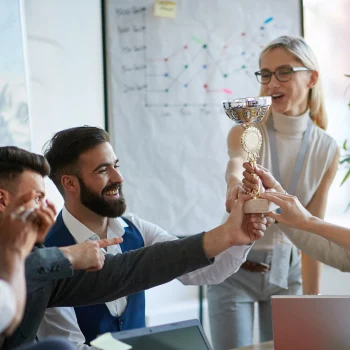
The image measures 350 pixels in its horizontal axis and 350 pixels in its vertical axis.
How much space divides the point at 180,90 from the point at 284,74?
103cm

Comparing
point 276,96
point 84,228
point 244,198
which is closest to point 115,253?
point 84,228

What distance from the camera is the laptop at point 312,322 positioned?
4.91 feet

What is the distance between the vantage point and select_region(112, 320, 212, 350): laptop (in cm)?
154

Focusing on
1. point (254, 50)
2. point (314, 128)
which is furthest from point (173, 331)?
point (254, 50)

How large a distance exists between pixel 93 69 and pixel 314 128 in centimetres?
120

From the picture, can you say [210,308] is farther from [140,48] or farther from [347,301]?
[140,48]

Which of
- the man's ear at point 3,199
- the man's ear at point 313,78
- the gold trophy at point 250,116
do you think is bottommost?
the man's ear at point 3,199

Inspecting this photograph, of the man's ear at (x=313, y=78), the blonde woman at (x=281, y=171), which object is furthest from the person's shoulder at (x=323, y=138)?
the man's ear at (x=313, y=78)

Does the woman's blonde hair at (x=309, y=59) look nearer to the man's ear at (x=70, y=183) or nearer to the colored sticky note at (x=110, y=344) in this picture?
the man's ear at (x=70, y=183)

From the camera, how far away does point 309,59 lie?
2.36m

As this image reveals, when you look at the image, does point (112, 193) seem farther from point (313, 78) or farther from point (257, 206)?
point (313, 78)

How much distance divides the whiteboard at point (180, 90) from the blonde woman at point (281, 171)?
3.05ft

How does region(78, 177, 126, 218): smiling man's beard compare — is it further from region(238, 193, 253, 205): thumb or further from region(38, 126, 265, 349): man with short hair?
region(238, 193, 253, 205): thumb

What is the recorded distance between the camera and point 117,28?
3.15 m
